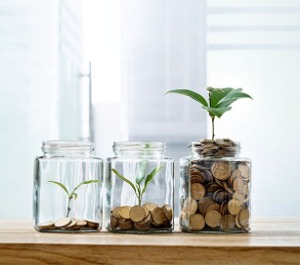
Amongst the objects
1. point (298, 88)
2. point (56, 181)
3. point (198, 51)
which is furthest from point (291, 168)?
point (56, 181)

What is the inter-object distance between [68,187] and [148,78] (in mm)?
814

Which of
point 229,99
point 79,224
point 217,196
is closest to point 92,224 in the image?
point 79,224

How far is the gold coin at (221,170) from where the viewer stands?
1072 millimetres

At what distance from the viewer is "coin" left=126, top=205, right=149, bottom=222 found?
1081mm

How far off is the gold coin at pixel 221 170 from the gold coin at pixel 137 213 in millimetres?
136

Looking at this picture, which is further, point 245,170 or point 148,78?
point 148,78

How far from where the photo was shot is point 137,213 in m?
1.08

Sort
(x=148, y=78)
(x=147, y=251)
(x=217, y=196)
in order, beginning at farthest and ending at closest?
(x=148, y=78) < (x=217, y=196) < (x=147, y=251)

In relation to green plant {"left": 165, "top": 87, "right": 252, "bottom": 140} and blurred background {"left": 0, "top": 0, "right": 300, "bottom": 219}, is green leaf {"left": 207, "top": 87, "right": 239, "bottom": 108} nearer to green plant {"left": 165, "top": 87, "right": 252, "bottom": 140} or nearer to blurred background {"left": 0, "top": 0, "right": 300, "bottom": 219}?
green plant {"left": 165, "top": 87, "right": 252, "bottom": 140}

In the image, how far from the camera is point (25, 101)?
6.34ft

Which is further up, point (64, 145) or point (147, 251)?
point (64, 145)

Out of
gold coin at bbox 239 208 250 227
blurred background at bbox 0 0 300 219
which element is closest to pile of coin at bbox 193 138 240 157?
gold coin at bbox 239 208 250 227

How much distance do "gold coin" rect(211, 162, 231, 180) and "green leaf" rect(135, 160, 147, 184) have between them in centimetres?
13

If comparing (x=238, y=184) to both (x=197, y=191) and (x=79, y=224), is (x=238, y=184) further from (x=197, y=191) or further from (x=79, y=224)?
(x=79, y=224)
